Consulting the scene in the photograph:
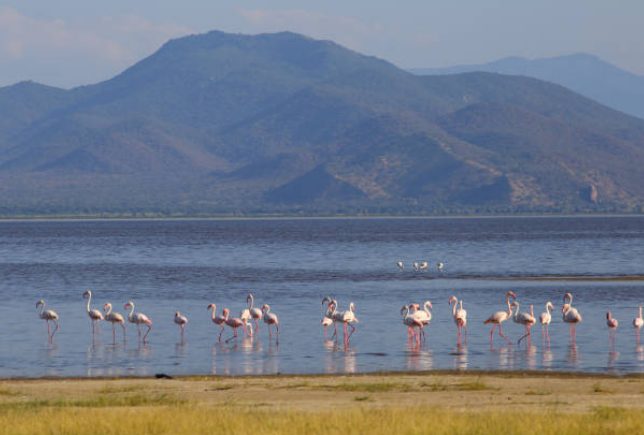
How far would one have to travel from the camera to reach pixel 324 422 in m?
21.6

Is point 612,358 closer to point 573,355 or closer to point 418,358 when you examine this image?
point 573,355

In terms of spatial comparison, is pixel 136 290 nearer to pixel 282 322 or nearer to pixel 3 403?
pixel 282 322

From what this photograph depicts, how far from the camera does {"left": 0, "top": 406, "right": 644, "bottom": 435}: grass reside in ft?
68.5

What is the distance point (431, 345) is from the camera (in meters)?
39.5

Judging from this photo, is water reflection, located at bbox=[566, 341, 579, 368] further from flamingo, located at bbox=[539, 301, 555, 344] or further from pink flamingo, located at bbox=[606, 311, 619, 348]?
flamingo, located at bbox=[539, 301, 555, 344]

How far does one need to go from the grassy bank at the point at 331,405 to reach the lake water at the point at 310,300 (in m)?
3.86

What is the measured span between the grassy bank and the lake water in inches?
152

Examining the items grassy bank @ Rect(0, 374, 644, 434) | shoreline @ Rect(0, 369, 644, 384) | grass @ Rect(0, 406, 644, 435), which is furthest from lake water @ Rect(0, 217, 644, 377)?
grass @ Rect(0, 406, 644, 435)

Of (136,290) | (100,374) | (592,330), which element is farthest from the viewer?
(136,290)

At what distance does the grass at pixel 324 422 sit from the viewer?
20875 millimetres

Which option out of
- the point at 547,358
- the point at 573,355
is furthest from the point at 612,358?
the point at 547,358

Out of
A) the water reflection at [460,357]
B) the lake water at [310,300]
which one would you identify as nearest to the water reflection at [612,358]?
the lake water at [310,300]

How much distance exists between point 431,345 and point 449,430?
740 inches

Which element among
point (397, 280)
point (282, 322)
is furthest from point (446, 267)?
point (282, 322)
